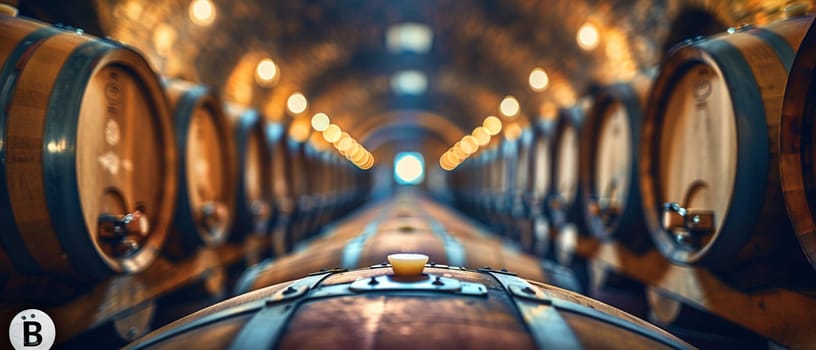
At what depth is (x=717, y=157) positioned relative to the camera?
244 centimetres

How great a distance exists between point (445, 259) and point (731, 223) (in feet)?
3.99

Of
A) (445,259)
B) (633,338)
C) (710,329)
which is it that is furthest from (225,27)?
(633,338)

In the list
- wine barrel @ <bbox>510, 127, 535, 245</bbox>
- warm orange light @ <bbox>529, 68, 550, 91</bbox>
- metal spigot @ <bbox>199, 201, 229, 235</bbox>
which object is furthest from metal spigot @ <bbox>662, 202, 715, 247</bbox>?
warm orange light @ <bbox>529, 68, 550, 91</bbox>

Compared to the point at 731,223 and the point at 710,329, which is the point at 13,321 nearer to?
the point at 731,223

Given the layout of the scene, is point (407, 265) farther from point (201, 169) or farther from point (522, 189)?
point (522, 189)

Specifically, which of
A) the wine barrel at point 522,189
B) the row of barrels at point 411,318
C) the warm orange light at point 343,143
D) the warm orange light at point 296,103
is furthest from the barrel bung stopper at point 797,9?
the warm orange light at point 343,143

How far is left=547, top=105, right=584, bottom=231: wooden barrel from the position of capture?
4.52m

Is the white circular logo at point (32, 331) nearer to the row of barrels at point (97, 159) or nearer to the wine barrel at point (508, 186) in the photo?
the row of barrels at point (97, 159)

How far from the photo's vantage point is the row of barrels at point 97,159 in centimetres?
193

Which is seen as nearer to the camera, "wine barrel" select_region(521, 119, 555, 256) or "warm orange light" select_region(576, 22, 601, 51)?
"wine barrel" select_region(521, 119, 555, 256)

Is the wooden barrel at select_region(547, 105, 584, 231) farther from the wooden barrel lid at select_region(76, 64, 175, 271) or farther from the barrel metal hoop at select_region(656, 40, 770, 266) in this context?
the wooden barrel lid at select_region(76, 64, 175, 271)

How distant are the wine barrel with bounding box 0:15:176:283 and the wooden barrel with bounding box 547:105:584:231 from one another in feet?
10.4

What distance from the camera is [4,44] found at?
1.98m

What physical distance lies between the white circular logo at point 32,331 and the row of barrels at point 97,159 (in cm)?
16
